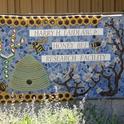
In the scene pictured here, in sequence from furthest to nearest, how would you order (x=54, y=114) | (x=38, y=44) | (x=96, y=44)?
(x=96, y=44) < (x=38, y=44) < (x=54, y=114)

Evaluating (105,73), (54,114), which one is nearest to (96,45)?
(105,73)

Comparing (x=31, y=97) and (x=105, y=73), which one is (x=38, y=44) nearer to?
(x=31, y=97)

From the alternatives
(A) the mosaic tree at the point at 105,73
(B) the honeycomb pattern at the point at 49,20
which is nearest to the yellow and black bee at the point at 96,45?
(A) the mosaic tree at the point at 105,73

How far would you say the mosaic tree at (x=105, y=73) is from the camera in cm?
904

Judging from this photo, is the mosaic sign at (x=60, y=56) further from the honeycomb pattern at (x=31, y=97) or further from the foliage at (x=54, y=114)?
the foliage at (x=54, y=114)

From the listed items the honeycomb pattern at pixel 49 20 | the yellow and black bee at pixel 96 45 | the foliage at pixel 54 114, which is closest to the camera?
the foliage at pixel 54 114

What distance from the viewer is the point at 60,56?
8984 mm

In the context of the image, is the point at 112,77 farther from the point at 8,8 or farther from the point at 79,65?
the point at 8,8

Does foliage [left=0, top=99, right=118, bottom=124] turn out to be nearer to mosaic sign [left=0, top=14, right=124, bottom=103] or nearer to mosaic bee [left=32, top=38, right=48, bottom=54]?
mosaic sign [left=0, top=14, right=124, bottom=103]

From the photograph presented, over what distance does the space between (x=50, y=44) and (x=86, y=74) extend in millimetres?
714

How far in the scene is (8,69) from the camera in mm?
8930

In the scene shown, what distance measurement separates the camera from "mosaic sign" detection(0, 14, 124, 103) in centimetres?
891

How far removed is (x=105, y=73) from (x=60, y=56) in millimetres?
741

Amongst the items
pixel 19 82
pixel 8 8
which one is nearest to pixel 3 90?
pixel 19 82
